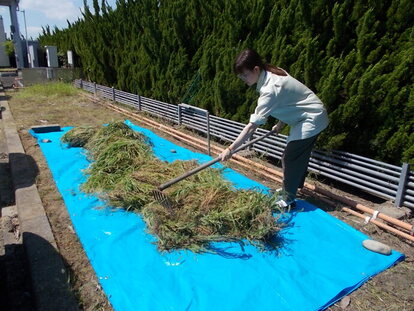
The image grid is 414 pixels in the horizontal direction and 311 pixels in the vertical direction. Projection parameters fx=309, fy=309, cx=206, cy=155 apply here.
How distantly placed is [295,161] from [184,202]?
1.13 m

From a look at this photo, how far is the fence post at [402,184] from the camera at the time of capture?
2898 millimetres

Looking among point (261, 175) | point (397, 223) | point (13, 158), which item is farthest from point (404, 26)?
point (13, 158)

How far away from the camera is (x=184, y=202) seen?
9.63 ft

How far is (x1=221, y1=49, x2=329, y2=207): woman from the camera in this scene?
8.57 ft

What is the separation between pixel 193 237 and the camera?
2523 mm

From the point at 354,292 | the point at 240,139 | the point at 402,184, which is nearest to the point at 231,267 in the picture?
the point at 354,292

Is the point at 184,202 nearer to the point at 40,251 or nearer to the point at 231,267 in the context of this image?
the point at 231,267

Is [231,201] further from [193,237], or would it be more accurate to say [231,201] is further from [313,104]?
[313,104]

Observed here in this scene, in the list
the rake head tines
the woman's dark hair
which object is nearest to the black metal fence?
the woman's dark hair

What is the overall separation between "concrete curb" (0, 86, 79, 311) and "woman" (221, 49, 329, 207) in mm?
1538

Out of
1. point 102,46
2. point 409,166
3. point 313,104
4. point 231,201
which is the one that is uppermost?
point 102,46

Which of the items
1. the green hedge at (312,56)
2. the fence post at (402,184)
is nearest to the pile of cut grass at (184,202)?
the fence post at (402,184)

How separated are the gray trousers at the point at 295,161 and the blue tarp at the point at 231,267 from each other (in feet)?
0.88

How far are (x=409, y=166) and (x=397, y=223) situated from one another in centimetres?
57
